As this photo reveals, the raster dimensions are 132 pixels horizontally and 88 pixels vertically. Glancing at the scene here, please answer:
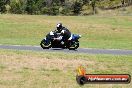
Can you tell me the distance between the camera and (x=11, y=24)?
55.5 m

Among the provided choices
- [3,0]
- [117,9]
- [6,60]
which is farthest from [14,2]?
[6,60]

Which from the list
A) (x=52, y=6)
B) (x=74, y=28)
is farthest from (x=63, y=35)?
(x=52, y=6)

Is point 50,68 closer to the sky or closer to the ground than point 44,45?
closer to the sky

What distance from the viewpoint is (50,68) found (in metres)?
18.2

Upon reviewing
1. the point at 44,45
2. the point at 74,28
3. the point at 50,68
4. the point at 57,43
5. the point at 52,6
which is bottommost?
the point at 52,6

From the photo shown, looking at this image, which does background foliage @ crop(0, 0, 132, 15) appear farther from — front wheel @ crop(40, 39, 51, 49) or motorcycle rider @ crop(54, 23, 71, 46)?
motorcycle rider @ crop(54, 23, 71, 46)

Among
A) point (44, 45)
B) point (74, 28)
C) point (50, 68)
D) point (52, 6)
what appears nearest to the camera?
point (50, 68)

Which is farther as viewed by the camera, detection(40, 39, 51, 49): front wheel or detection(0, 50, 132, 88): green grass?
detection(40, 39, 51, 49): front wheel

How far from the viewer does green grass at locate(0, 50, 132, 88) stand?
15.7 meters

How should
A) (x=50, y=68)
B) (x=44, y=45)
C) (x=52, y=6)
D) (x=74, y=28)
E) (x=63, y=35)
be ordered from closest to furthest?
(x=50, y=68) → (x=63, y=35) → (x=44, y=45) → (x=74, y=28) → (x=52, y=6)

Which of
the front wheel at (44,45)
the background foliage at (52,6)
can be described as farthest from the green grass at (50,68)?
the background foliage at (52,6)

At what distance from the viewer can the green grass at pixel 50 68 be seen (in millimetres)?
15746

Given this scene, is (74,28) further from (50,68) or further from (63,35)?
(50,68)

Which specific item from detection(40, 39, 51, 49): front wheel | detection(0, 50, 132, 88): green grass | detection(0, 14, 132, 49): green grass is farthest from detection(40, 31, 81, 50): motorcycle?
detection(0, 14, 132, 49): green grass
